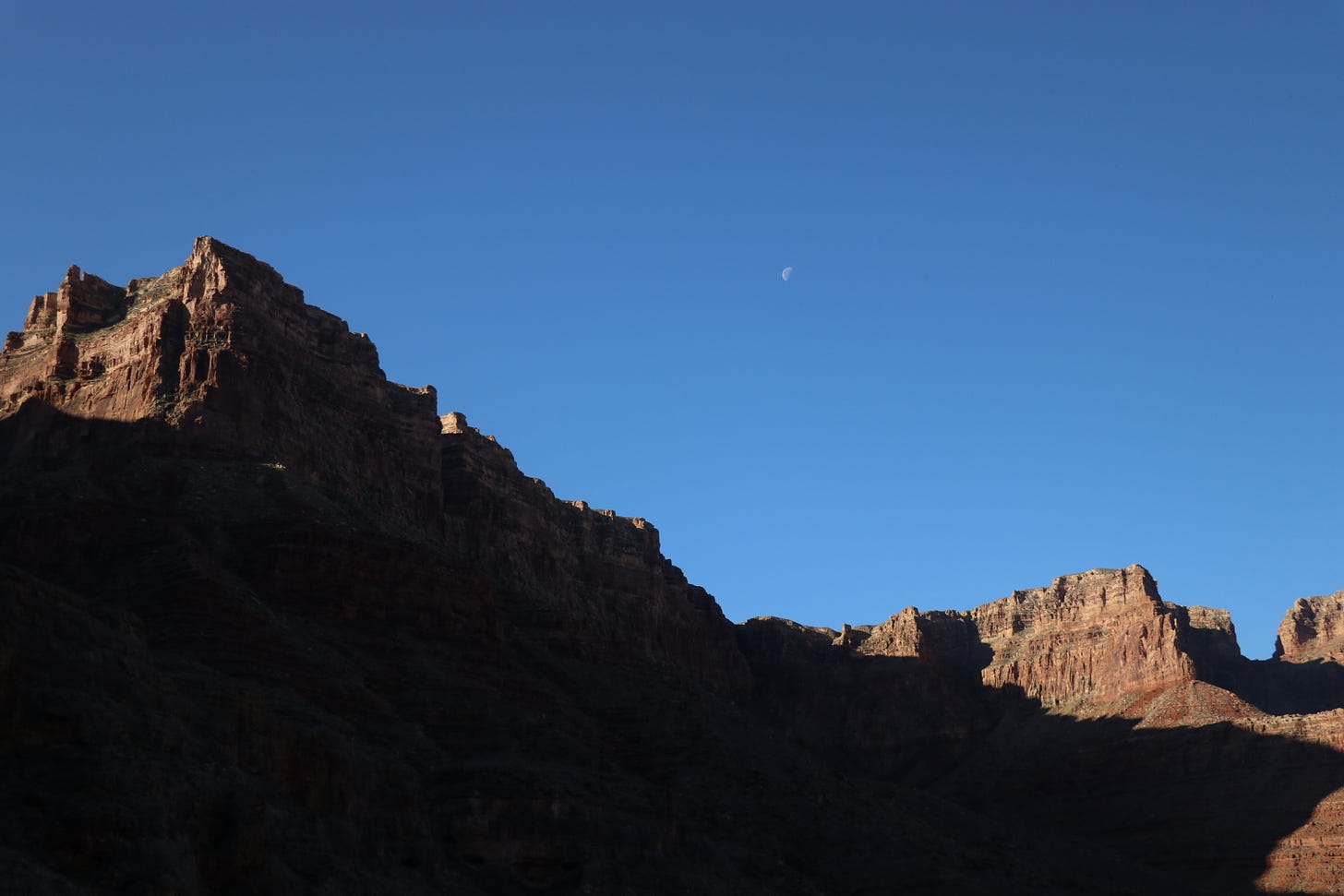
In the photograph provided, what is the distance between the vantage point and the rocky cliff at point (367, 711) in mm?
72625

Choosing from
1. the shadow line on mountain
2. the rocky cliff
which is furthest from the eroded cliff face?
the shadow line on mountain

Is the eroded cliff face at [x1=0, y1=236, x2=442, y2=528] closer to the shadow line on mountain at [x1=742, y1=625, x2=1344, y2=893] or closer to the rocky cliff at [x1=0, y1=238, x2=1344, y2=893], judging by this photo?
the rocky cliff at [x1=0, y1=238, x2=1344, y2=893]

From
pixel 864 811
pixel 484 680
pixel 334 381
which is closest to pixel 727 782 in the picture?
pixel 864 811

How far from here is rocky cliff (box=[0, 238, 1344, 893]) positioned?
7262 cm

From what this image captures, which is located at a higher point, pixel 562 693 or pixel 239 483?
pixel 239 483

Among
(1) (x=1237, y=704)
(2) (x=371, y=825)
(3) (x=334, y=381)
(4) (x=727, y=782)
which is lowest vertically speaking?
(2) (x=371, y=825)

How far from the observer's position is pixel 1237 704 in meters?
188

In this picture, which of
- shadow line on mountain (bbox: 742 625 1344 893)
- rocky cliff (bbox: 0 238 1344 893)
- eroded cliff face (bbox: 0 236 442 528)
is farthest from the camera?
shadow line on mountain (bbox: 742 625 1344 893)

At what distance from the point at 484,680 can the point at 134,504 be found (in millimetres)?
27564

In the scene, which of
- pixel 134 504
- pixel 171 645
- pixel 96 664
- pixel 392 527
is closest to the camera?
pixel 96 664

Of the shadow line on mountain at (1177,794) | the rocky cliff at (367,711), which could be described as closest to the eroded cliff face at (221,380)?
the rocky cliff at (367,711)

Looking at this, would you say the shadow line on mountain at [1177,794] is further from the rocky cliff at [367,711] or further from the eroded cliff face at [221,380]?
the eroded cliff face at [221,380]

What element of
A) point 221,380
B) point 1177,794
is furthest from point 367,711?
point 1177,794

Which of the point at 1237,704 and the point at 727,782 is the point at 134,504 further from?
the point at 1237,704
